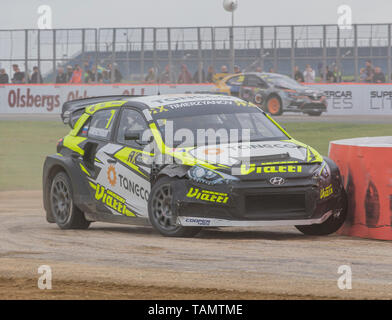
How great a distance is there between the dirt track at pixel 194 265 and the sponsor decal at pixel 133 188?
464 mm

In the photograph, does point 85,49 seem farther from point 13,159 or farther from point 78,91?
point 13,159

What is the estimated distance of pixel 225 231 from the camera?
35.9 feet

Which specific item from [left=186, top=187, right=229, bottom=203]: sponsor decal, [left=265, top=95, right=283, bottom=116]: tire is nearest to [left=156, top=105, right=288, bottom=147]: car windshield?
[left=186, top=187, right=229, bottom=203]: sponsor decal

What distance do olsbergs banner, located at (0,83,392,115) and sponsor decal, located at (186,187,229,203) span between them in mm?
22538

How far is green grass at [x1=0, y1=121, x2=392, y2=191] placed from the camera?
24.9 metres

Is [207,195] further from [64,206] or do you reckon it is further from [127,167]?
[64,206]

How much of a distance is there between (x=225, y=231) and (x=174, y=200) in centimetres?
147

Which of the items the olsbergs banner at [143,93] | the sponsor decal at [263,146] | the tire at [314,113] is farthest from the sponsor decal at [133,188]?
the olsbergs banner at [143,93]

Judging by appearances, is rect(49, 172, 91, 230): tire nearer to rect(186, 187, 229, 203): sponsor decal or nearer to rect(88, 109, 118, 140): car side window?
rect(88, 109, 118, 140): car side window

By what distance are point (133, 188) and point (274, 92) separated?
21014 millimetres

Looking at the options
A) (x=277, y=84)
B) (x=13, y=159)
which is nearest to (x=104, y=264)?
(x=13, y=159)

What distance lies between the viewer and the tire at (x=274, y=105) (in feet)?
102

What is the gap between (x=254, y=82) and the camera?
102 ft

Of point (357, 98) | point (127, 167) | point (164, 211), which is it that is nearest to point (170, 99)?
point (127, 167)
